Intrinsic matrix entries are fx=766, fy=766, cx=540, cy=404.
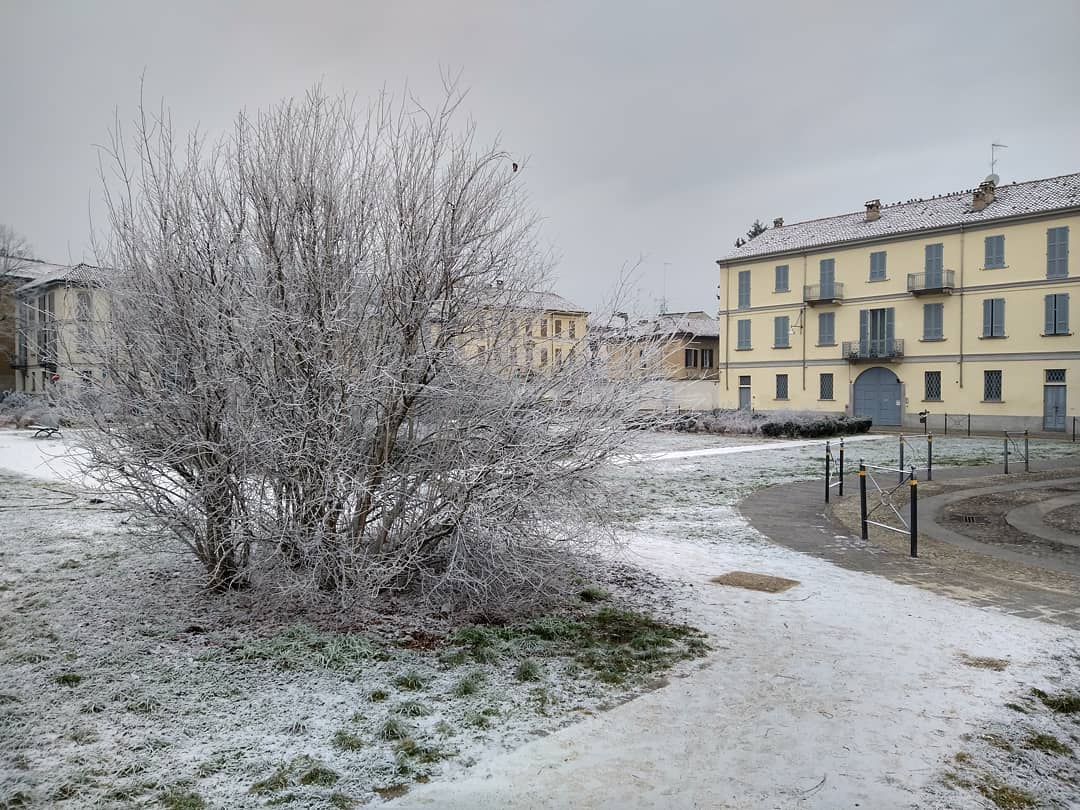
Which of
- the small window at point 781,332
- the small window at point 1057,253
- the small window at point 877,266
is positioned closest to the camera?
the small window at point 1057,253

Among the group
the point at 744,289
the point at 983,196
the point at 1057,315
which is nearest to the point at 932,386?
the point at 1057,315

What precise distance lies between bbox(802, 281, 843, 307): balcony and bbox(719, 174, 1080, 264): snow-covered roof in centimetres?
195

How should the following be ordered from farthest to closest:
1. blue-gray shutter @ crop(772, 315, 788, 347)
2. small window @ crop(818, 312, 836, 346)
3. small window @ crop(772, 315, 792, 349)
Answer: blue-gray shutter @ crop(772, 315, 788, 347), small window @ crop(772, 315, 792, 349), small window @ crop(818, 312, 836, 346)

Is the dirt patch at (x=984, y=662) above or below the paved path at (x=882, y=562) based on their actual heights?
above

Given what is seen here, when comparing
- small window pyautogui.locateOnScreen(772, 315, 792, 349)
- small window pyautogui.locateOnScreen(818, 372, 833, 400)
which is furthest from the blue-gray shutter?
small window pyautogui.locateOnScreen(818, 372, 833, 400)

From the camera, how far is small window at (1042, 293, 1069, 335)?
99.1 feet

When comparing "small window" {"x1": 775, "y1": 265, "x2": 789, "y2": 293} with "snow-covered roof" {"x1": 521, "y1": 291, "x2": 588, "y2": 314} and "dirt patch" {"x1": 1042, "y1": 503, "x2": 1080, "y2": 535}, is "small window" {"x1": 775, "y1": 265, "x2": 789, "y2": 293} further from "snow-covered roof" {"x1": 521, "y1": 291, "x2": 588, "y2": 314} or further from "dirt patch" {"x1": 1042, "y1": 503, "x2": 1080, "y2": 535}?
"snow-covered roof" {"x1": 521, "y1": 291, "x2": 588, "y2": 314}

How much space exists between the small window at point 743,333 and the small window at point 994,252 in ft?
37.3

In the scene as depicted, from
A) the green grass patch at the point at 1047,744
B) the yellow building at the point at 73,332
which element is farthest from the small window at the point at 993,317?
the yellow building at the point at 73,332

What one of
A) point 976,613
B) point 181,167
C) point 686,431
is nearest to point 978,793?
point 976,613

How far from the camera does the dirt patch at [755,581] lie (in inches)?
267

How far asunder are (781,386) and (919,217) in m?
9.98

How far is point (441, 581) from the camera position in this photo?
17.0ft

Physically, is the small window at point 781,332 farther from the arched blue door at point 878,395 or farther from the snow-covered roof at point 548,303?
the snow-covered roof at point 548,303
